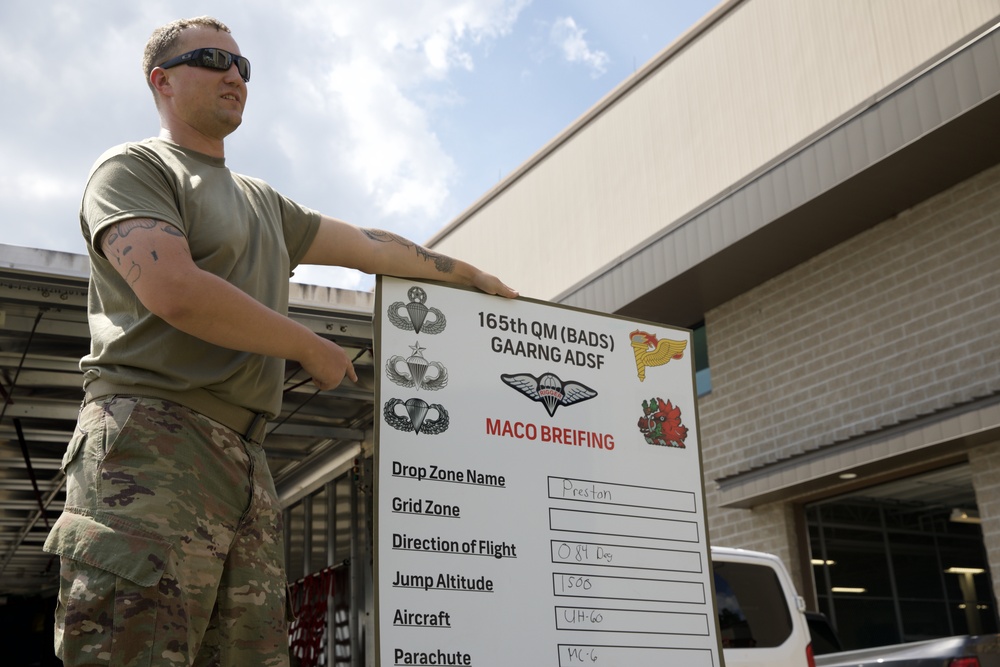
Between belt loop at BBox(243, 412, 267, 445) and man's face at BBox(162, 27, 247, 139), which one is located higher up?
man's face at BBox(162, 27, 247, 139)

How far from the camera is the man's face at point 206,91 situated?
2488 millimetres

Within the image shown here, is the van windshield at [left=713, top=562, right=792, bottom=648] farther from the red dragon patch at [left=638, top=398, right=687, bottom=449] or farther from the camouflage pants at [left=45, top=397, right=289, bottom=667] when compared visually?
the camouflage pants at [left=45, top=397, right=289, bottom=667]

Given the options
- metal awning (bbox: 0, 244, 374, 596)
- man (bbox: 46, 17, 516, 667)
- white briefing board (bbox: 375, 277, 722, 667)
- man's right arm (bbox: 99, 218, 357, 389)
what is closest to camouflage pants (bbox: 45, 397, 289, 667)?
man (bbox: 46, 17, 516, 667)

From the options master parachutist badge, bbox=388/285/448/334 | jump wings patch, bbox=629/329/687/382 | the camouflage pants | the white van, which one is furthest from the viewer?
the white van

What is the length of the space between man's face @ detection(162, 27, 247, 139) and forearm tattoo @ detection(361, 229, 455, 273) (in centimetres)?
65

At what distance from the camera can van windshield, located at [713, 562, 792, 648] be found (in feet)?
22.4

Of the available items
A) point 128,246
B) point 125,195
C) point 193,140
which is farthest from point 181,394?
point 193,140

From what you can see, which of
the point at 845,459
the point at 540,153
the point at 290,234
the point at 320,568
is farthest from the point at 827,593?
the point at 290,234

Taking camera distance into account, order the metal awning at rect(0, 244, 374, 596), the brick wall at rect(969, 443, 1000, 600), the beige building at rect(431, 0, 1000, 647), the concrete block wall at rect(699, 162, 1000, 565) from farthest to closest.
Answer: the concrete block wall at rect(699, 162, 1000, 565) → the beige building at rect(431, 0, 1000, 647) → the brick wall at rect(969, 443, 1000, 600) → the metal awning at rect(0, 244, 374, 596)

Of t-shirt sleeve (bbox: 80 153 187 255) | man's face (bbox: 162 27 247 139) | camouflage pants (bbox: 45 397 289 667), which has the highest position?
man's face (bbox: 162 27 247 139)

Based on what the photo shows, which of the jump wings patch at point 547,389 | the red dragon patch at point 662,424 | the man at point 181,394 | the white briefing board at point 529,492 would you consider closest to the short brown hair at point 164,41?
the man at point 181,394

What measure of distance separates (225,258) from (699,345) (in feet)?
43.2

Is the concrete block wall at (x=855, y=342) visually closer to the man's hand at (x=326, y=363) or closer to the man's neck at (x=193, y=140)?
the man's hand at (x=326, y=363)

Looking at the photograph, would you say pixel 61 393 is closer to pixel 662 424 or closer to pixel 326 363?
pixel 662 424
